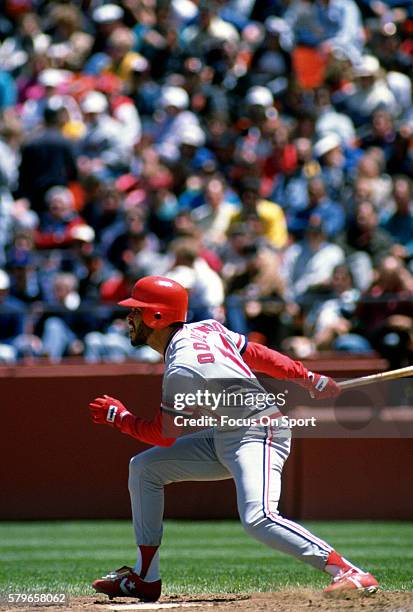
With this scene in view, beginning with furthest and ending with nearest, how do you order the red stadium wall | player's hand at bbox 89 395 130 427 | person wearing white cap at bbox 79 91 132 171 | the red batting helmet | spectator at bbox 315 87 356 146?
person wearing white cap at bbox 79 91 132 171 < spectator at bbox 315 87 356 146 < the red stadium wall < the red batting helmet < player's hand at bbox 89 395 130 427

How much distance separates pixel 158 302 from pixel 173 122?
905 centimetres

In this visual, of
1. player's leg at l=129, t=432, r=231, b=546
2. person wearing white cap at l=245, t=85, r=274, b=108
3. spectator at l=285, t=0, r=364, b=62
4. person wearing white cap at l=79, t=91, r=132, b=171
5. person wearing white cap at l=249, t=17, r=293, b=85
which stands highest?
spectator at l=285, t=0, r=364, b=62

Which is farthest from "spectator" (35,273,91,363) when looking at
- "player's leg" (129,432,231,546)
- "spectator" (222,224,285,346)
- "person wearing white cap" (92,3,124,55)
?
"person wearing white cap" (92,3,124,55)

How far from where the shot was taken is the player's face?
6695mm

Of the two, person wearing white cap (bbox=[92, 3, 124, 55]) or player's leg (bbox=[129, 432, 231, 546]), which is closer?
player's leg (bbox=[129, 432, 231, 546])

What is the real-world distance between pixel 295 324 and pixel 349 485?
1700mm

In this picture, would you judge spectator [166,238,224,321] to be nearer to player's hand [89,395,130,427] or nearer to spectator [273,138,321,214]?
spectator [273,138,321,214]

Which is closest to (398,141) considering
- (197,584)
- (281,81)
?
(281,81)

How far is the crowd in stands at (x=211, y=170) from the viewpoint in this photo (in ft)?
39.8

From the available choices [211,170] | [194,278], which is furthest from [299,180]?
[194,278]

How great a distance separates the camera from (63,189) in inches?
570

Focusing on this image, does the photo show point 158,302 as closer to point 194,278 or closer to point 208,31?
point 194,278

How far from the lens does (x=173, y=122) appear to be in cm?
1538

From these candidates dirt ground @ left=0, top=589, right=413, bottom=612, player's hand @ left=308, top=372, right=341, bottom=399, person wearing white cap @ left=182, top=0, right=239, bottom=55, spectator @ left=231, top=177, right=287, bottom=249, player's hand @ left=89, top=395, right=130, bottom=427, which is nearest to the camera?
dirt ground @ left=0, top=589, right=413, bottom=612
